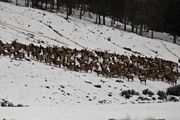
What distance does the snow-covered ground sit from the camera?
13914 millimetres

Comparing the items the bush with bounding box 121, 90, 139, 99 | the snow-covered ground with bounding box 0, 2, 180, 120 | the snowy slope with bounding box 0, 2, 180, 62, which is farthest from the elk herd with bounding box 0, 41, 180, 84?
the snowy slope with bounding box 0, 2, 180, 62

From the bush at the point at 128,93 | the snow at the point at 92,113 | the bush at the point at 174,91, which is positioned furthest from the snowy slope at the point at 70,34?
the snow at the point at 92,113

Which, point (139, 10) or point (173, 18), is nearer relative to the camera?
point (173, 18)

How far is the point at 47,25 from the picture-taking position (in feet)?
182

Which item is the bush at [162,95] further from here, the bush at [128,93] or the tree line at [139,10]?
the tree line at [139,10]

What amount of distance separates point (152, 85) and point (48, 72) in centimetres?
926

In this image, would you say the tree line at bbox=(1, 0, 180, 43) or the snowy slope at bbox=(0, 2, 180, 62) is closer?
the snowy slope at bbox=(0, 2, 180, 62)

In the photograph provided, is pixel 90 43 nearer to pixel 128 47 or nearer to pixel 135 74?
pixel 128 47

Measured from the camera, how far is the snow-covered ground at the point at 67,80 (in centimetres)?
1391

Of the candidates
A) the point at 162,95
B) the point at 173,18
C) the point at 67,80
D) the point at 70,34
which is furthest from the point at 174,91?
the point at 173,18

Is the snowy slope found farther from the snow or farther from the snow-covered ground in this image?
the snow

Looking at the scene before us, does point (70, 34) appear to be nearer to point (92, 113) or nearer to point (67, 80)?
point (67, 80)

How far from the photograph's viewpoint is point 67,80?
29750 millimetres

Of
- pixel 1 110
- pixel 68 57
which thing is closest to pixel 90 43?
pixel 68 57
